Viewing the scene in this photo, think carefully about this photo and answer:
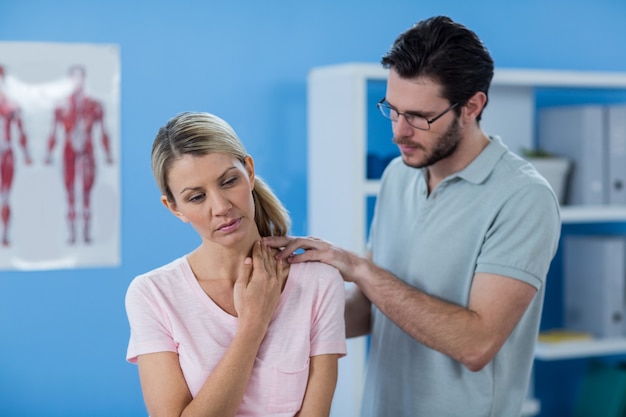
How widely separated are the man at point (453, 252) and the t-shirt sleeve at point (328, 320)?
0.08 meters

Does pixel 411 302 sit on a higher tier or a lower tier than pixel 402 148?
lower

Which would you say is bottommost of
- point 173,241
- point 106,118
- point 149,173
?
point 173,241

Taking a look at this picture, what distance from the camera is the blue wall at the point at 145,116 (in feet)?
9.86

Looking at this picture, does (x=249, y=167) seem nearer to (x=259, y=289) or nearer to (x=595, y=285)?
(x=259, y=289)

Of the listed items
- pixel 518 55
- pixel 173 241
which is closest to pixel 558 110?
pixel 518 55

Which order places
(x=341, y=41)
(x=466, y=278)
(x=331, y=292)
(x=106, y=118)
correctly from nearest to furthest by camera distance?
(x=331, y=292) → (x=466, y=278) → (x=106, y=118) → (x=341, y=41)

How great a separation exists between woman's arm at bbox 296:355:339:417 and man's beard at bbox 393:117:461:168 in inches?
18.0

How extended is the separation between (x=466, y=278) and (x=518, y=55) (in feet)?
6.56

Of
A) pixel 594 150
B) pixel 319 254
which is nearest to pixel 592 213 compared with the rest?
pixel 594 150

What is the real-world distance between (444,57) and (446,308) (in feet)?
1.63

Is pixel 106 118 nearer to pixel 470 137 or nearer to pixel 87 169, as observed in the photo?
pixel 87 169

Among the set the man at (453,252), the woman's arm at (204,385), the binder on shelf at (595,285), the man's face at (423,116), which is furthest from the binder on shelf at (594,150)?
the woman's arm at (204,385)

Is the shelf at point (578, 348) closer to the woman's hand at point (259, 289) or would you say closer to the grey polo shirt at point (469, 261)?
the grey polo shirt at point (469, 261)

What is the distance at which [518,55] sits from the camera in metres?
3.57
